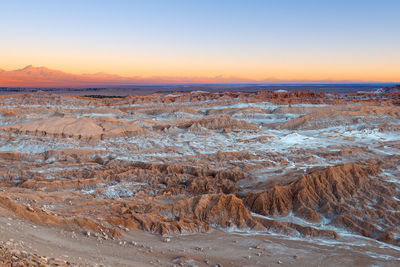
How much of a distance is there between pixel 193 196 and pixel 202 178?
501 cm

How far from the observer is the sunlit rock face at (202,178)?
52.4 feet

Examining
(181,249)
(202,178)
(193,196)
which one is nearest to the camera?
(181,249)

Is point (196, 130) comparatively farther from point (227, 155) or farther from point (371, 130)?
point (371, 130)

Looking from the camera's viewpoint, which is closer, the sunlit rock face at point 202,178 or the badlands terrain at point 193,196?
the badlands terrain at point 193,196

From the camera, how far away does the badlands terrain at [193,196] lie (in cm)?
1167

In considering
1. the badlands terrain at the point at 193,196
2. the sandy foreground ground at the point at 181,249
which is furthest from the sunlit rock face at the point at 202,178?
the sandy foreground ground at the point at 181,249

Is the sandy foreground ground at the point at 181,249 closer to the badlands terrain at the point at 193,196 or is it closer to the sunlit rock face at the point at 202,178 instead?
the badlands terrain at the point at 193,196

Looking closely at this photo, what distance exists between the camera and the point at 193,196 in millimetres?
18922

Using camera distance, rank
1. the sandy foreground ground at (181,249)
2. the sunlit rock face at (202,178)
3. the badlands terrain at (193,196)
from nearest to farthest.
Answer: the sandy foreground ground at (181,249)
the badlands terrain at (193,196)
the sunlit rock face at (202,178)

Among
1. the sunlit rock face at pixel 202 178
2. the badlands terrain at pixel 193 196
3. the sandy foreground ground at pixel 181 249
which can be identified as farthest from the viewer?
the sunlit rock face at pixel 202 178

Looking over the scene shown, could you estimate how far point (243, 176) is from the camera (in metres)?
24.1

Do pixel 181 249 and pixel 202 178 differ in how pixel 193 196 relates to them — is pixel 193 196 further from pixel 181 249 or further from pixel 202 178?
pixel 181 249

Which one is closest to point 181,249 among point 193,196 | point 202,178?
point 193,196

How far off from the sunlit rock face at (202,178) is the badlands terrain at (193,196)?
80 mm
